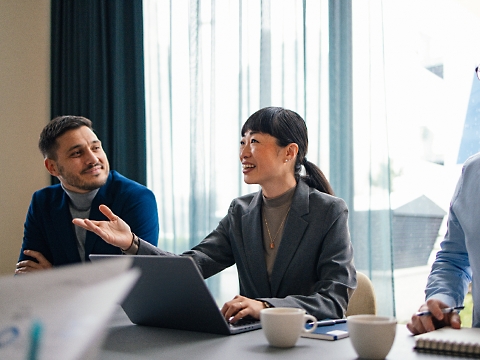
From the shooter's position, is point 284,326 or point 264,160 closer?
point 284,326

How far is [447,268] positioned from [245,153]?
0.82 metres

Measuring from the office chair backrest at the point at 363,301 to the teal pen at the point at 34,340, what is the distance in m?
1.48

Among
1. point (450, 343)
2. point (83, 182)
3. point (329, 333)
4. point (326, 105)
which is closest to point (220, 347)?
point (329, 333)

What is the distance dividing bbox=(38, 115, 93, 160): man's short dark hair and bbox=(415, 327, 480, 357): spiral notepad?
188 cm

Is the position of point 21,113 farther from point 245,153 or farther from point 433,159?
point 433,159

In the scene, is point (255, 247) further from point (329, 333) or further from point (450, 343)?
point (450, 343)

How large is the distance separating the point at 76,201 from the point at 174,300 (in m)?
1.40

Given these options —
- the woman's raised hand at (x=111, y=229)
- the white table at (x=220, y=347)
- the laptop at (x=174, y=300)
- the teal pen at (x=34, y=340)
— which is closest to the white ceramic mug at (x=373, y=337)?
the white table at (x=220, y=347)

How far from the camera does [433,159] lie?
2.53 metres

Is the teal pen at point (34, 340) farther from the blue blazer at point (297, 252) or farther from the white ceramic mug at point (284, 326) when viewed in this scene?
the blue blazer at point (297, 252)

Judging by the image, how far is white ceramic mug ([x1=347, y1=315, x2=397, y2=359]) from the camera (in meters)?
0.98

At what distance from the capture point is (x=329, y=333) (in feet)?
3.96

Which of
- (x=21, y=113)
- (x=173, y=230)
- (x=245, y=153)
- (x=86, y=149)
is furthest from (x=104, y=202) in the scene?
(x=21, y=113)

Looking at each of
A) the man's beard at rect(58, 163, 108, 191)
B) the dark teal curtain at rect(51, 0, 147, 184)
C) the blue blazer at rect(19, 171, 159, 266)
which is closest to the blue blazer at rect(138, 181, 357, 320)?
the blue blazer at rect(19, 171, 159, 266)
